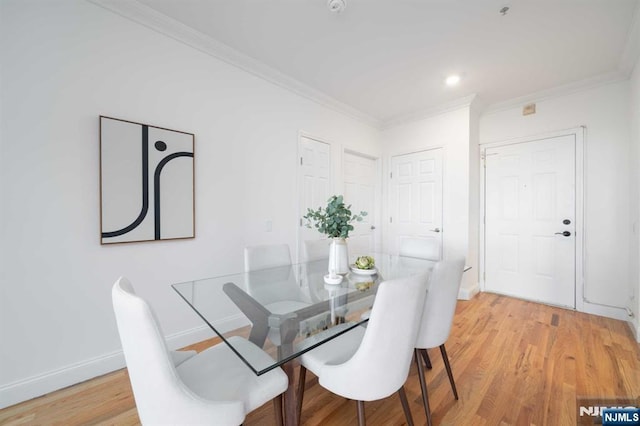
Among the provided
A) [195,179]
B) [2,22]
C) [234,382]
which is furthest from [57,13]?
[234,382]

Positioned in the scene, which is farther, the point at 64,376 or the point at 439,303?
the point at 64,376

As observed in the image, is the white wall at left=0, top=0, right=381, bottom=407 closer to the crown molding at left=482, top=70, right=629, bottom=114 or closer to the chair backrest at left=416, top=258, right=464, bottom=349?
the chair backrest at left=416, top=258, right=464, bottom=349

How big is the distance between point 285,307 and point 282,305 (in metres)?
0.04

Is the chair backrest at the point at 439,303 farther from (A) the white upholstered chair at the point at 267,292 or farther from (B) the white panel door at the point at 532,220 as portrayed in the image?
(B) the white panel door at the point at 532,220

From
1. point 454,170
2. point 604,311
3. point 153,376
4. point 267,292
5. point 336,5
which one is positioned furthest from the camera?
point 454,170

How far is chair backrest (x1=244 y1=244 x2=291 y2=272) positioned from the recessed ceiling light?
258 cm

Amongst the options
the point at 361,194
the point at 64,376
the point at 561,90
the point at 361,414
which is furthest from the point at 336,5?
the point at 64,376

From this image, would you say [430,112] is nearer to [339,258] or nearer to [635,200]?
[635,200]

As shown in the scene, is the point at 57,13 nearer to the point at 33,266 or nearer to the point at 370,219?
the point at 33,266

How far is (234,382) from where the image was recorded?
1073mm

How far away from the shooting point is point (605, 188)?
2844 millimetres

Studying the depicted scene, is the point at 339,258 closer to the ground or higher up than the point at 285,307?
higher up

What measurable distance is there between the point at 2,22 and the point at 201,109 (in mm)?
1146

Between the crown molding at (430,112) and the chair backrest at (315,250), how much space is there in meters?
2.50
